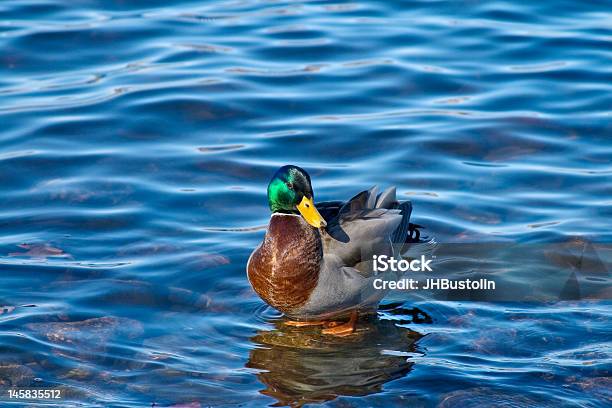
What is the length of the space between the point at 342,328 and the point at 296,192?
879 millimetres

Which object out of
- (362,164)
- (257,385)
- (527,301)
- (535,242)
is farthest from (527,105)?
(257,385)

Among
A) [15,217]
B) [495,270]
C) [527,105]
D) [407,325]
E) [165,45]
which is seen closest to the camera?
[407,325]

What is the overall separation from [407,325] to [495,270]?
3.20ft

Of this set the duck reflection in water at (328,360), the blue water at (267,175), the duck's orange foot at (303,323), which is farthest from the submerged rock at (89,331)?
the duck's orange foot at (303,323)

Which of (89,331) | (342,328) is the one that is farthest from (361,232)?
(89,331)

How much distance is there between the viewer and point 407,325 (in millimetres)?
6504

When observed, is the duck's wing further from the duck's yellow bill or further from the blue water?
the blue water

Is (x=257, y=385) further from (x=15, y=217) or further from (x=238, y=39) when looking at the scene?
(x=238, y=39)

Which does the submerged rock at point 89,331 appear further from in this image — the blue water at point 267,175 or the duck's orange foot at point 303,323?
the duck's orange foot at point 303,323

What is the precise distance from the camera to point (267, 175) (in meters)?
8.68

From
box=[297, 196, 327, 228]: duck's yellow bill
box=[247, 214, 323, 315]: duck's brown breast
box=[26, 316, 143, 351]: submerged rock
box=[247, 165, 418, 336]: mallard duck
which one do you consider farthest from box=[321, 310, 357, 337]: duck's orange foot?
box=[26, 316, 143, 351]: submerged rock

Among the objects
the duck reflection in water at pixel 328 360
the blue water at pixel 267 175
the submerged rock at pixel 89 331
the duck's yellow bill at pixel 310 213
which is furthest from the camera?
the duck's yellow bill at pixel 310 213

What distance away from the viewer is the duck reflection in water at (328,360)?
224 inches

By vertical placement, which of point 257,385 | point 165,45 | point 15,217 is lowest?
point 257,385
